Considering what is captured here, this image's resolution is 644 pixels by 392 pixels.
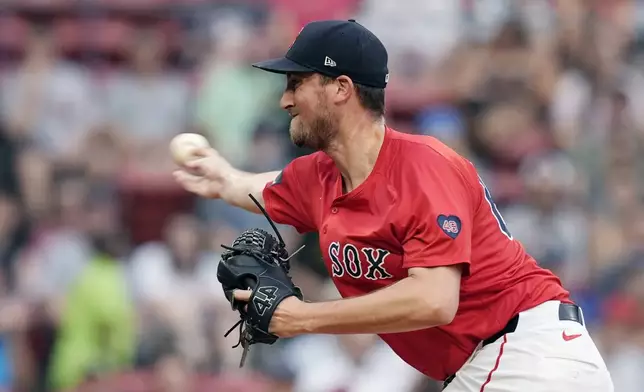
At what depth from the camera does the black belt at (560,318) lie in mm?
4160

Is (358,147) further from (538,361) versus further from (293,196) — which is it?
(538,361)

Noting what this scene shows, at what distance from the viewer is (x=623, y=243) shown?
8547 millimetres

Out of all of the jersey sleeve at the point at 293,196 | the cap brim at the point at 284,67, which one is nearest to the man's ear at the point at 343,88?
the cap brim at the point at 284,67

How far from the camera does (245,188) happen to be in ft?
15.7

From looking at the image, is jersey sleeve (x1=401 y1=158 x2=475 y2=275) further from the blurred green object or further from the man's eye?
the blurred green object

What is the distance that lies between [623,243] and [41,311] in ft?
15.0

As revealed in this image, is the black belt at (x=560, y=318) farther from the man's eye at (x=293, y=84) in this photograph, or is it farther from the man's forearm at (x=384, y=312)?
the man's eye at (x=293, y=84)

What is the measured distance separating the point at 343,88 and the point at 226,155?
5.17m

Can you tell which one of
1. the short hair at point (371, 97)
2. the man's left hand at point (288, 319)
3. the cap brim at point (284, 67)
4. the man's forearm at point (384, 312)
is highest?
the cap brim at point (284, 67)

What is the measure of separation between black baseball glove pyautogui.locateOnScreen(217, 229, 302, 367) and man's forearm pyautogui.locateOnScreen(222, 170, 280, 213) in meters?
0.56

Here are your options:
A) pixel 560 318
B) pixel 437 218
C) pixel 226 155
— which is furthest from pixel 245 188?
pixel 226 155

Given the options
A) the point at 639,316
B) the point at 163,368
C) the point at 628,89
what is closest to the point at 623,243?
the point at 639,316

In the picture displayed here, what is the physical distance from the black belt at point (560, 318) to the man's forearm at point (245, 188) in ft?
3.80

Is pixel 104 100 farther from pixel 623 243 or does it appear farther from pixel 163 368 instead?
pixel 623 243
